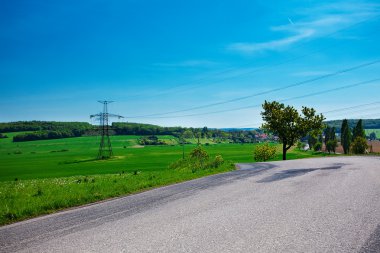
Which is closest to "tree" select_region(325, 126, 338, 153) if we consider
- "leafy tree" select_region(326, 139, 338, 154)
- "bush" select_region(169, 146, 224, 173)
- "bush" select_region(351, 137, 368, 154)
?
"leafy tree" select_region(326, 139, 338, 154)

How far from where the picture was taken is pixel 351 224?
9.12 m

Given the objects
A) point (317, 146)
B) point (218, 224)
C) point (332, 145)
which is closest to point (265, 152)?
point (218, 224)

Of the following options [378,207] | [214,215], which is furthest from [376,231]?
[214,215]

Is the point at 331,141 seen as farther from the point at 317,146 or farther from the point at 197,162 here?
the point at 197,162

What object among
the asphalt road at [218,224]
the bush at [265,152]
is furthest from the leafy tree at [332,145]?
the asphalt road at [218,224]

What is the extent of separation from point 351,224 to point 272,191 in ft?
19.3

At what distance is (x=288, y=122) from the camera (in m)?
54.1

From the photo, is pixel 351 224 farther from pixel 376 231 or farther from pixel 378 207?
pixel 378 207

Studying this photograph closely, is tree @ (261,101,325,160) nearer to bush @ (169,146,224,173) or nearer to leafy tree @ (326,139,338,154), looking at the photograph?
bush @ (169,146,224,173)

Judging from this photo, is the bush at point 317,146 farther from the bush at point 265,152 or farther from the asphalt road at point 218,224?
the asphalt road at point 218,224

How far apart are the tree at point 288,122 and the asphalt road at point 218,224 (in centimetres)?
3944

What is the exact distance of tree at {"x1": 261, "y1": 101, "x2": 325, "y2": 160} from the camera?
52906 mm

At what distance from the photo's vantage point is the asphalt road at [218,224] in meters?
7.71

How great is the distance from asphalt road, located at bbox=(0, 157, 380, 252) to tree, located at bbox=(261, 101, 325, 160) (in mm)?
39440
